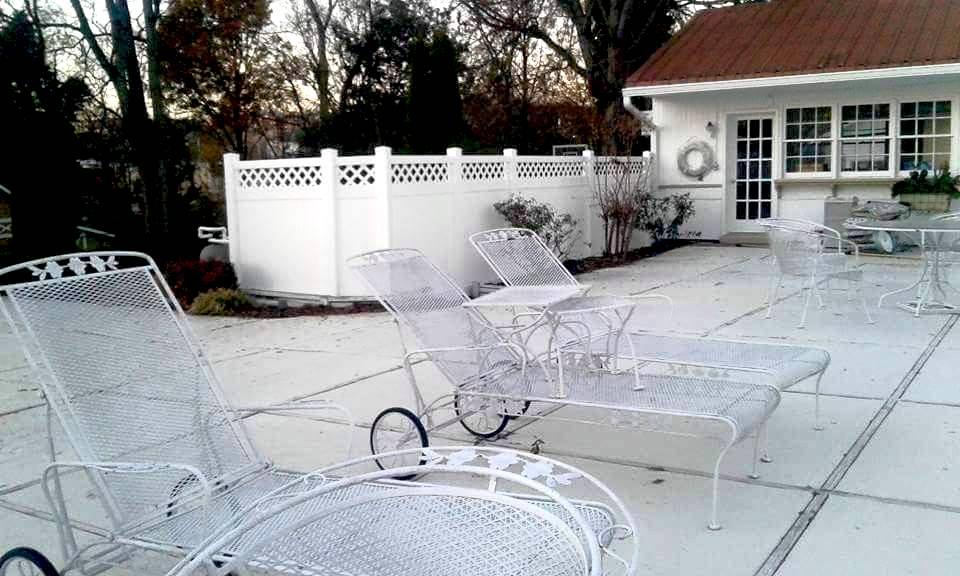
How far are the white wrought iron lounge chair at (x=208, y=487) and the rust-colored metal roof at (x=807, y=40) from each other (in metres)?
11.2

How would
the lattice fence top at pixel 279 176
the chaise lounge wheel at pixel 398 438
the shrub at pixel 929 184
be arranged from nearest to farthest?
the chaise lounge wheel at pixel 398 438 < the lattice fence top at pixel 279 176 < the shrub at pixel 929 184

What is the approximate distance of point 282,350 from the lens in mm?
8016

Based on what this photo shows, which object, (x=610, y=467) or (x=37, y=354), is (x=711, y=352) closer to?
(x=610, y=467)

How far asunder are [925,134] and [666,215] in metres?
4.05

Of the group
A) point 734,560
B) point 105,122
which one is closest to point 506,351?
point 734,560

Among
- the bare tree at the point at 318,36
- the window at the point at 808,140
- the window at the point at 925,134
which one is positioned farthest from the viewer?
the bare tree at the point at 318,36

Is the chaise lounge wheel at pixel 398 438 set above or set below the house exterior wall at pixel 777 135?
below

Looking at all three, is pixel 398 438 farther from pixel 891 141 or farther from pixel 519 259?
pixel 891 141

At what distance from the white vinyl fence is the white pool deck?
4.55 ft

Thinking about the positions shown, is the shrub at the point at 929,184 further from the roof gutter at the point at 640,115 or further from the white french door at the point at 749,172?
the roof gutter at the point at 640,115

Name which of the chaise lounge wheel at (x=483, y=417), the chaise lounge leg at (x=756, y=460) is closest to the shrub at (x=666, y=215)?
the chaise lounge wheel at (x=483, y=417)

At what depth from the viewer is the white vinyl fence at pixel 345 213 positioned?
32.8ft

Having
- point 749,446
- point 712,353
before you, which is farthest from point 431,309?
point 749,446

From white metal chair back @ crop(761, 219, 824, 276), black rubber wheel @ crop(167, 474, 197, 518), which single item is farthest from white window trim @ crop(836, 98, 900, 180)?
black rubber wheel @ crop(167, 474, 197, 518)
